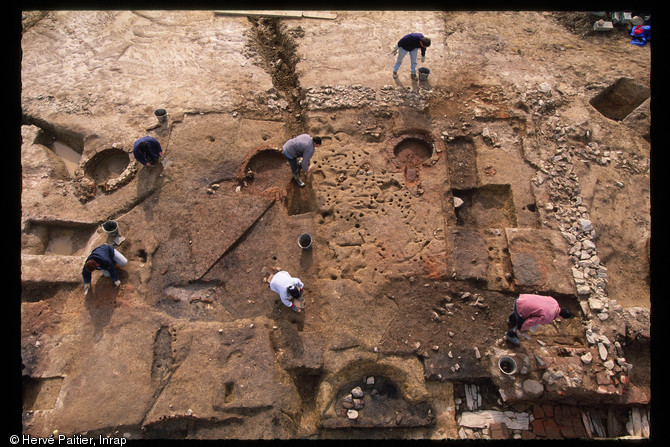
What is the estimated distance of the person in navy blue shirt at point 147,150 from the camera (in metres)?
5.88

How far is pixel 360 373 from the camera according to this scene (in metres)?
5.01

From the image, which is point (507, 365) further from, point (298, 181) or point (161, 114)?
point (161, 114)

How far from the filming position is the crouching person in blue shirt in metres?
4.92

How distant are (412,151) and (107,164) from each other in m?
5.30

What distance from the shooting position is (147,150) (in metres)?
5.95

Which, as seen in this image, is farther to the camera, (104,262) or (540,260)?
(540,260)

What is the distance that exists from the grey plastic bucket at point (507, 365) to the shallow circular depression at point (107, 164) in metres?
6.51

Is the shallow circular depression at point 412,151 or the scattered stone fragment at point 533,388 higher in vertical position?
the shallow circular depression at point 412,151

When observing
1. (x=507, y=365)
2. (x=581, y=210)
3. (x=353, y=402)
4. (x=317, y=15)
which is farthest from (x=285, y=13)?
(x=507, y=365)

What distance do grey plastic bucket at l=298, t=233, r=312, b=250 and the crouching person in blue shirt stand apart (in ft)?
7.95

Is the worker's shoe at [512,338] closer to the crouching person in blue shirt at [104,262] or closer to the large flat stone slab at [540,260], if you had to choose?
the large flat stone slab at [540,260]

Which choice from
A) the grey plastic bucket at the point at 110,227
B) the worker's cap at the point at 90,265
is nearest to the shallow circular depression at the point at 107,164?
the grey plastic bucket at the point at 110,227

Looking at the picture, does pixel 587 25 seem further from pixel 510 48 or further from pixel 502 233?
pixel 502 233

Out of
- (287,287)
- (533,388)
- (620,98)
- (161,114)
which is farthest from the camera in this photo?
(620,98)
